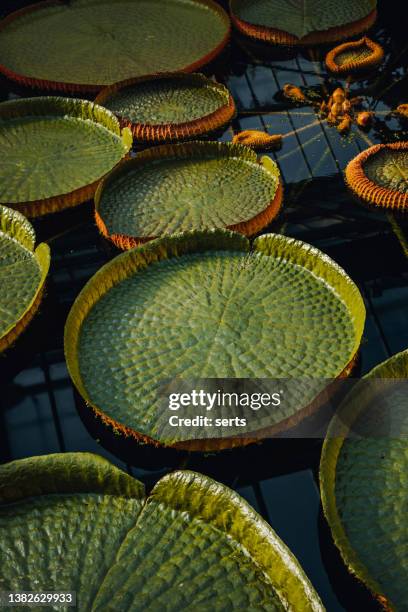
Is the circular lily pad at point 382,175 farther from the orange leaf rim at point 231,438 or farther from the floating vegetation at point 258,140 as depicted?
→ the orange leaf rim at point 231,438

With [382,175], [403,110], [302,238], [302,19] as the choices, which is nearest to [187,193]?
[302,238]

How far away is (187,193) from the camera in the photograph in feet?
10.2

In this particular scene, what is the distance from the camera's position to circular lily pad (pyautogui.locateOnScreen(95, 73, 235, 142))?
349 cm

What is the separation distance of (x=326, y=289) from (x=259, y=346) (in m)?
0.39

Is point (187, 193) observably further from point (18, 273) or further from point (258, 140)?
point (18, 273)

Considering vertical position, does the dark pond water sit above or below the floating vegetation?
below

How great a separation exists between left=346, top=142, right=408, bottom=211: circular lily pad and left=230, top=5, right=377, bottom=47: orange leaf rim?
136 centimetres

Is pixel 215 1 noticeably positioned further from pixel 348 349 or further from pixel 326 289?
pixel 348 349

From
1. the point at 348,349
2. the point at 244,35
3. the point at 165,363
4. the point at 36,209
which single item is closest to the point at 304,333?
the point at 348,349

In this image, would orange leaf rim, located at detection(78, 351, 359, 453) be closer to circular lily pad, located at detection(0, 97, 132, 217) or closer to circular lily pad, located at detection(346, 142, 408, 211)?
circular lily pad, located at detection(346, 142, 408, 211)

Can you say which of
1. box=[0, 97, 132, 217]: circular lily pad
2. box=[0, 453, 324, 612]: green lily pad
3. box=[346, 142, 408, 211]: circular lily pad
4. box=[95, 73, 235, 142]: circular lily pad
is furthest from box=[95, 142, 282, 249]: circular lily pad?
box=[0, 453, 324, 612]: green lily pad

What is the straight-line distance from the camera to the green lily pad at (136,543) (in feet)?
5.56

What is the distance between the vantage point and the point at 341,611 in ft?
5.88

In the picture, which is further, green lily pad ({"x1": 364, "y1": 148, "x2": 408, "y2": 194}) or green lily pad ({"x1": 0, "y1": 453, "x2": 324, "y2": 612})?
green lily pad ({"x1": 364, "y1": 148, "x2": 408, "y2": 194})
